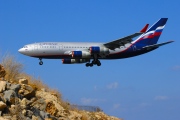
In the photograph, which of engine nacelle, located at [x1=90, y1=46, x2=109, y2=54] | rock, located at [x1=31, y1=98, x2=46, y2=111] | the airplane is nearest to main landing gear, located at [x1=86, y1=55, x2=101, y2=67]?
the airplane

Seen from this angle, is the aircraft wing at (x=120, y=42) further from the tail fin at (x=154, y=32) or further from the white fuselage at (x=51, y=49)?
the tail fin at (x=154, y=32)

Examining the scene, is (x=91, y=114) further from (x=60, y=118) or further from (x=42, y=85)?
(x=60, y=118)

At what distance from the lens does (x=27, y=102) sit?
18938mm

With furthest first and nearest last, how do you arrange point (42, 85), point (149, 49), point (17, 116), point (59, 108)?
point (149, 49)
point (42, 85)
point (59, 108)
point (17, 116)

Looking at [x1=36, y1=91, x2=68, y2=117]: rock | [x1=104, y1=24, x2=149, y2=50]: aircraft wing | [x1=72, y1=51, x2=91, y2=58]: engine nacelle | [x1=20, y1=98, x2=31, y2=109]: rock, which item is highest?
[x1=104, y1=24, x2=149, y2=50]: aircraft wing

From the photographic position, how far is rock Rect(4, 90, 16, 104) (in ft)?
59.3

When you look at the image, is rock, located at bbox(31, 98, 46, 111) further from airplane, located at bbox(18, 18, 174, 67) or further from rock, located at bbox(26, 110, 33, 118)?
airplane, located at bbox(18, 18, 174, 67)

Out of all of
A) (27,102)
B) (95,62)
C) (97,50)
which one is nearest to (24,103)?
(27,102)

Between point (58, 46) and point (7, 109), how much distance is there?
149 feet

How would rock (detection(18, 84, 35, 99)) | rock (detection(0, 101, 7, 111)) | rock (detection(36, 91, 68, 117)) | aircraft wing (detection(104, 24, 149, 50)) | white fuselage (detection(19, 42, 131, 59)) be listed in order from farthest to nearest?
aircraft wing (detection(104, 24, 149, 50)) < white fuselage (detection(19, 42, 131, 59)) < rock (detection(36, 91, 68, 117)) < rock (detection(18, 84, 35, 99)) < rock (detection(0, 101, 7, 111))

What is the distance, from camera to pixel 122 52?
70.5m

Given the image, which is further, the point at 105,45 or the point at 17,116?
the point at 105,45

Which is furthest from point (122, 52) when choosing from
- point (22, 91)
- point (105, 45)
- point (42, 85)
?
point (22, 91)

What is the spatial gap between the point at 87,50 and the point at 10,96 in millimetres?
47662
